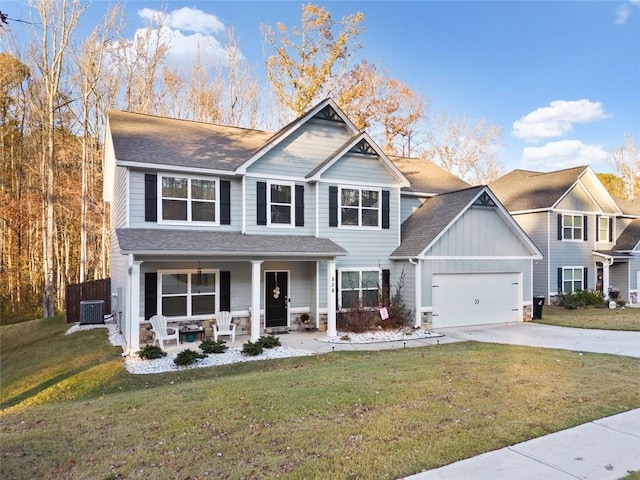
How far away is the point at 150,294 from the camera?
468 inches

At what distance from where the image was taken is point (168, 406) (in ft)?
19.8

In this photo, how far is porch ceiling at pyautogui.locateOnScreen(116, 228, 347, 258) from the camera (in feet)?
34.8

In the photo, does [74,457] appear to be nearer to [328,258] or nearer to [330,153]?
[328,258]

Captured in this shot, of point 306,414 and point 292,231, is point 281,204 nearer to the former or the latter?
point 292,231

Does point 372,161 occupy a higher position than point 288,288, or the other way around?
point 372,161

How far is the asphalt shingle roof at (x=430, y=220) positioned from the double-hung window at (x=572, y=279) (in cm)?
1007

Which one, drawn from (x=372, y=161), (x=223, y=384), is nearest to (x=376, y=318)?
(x=372, y=161)

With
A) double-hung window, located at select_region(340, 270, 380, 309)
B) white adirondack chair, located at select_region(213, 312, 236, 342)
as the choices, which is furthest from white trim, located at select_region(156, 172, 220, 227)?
double-hung window, located at select_region(340, 270, 380, 309)

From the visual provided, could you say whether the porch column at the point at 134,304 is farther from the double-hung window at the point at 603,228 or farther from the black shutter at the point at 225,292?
the double-hung window at the point at 603,228

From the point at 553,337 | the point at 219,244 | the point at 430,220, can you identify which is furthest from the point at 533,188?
the point at 219,244

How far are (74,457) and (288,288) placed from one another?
9664 millimetres

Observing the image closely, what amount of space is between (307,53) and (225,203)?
16431mm

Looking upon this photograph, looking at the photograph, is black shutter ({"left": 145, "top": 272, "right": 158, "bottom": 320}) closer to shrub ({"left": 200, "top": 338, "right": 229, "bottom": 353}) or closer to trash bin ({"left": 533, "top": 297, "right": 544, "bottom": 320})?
shrub ({"left": 200, "top": 338, "right": 229, "bottom": 353})

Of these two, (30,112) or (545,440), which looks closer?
(545,440)
